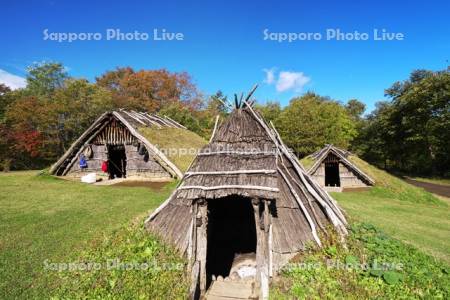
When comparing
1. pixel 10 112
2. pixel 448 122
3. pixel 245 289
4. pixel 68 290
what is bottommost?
pixel 245 289

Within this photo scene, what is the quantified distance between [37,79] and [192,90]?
74.8 ft

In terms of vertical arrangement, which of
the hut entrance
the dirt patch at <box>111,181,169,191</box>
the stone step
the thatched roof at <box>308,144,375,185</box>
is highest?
the thatched roof at <box>308,144,375,185</box>

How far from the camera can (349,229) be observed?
8.73 meters

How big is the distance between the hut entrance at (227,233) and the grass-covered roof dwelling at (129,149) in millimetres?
5332

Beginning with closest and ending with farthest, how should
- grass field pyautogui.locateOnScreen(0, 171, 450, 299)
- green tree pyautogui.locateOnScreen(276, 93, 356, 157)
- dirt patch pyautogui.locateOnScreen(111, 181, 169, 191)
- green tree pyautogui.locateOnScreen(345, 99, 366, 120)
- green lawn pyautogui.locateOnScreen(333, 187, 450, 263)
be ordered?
grass field pyautogui.locateOnScreen(0, 171, 450, 299) → green lawn pyautogui.locateOnScreen(333, 187, 450, 263) → dirt patch pyautogui.locateOnScreen(111, 181, 169, 191) → green tree pyautogui.locateOnScreen(276, 93, 356, 157) → green tree pyautogui.locateOnScreen(345, 99, 366, 120)

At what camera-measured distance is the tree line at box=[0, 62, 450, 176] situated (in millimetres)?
28562

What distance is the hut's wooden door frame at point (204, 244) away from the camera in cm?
666

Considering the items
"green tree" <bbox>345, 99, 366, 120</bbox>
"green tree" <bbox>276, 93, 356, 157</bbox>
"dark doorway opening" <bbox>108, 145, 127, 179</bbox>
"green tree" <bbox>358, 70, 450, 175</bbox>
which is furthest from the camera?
"green tree" <bbox>345, 99, 366, 120</bbox>

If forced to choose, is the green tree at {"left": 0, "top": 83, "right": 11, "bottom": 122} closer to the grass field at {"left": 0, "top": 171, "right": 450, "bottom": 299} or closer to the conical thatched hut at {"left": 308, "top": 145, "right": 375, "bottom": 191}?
the grass field at {"left": 0, "top": 171, "right": 450, "bottom": 299}

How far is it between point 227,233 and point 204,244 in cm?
429

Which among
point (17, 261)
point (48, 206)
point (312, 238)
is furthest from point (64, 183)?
point (312, 238)

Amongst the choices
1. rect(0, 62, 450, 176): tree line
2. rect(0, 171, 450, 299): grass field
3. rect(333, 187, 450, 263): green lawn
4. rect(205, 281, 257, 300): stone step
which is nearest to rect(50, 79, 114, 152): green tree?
rect(0, 62, 450, 176): tree line

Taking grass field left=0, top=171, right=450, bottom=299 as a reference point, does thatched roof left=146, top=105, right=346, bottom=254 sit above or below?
above

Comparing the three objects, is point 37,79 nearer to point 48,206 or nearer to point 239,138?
point 48,206
